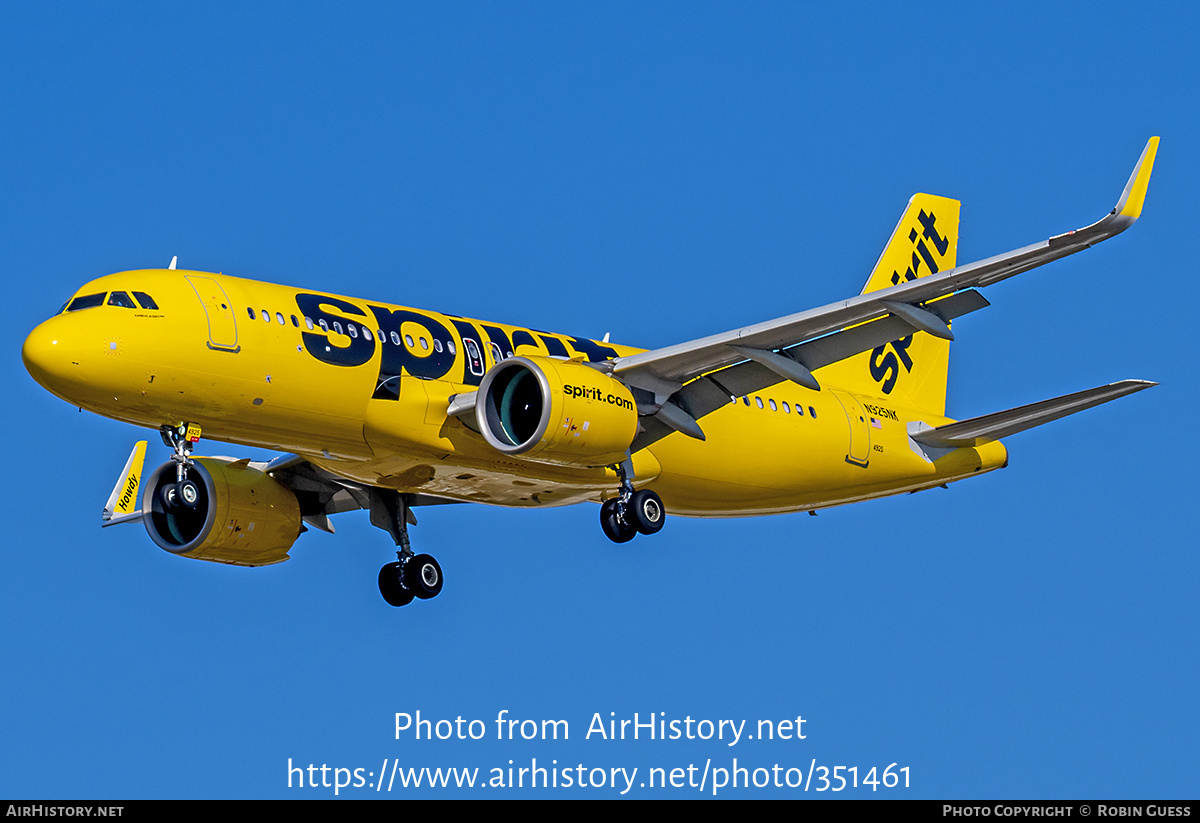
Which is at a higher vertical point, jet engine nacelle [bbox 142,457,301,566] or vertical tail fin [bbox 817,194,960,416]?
vertical tail fin [bbox 817,194,960,416]

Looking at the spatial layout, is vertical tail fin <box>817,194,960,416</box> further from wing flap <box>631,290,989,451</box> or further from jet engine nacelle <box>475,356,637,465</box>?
jet engine nacelle <box>475,356,637,465</box>

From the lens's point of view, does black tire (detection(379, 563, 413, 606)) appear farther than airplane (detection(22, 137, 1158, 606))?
Yes

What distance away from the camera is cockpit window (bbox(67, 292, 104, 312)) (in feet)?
101

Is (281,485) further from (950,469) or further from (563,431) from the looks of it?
(950,469)

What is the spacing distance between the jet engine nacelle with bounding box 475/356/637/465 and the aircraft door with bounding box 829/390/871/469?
26.2 ft

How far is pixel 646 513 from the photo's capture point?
115ft

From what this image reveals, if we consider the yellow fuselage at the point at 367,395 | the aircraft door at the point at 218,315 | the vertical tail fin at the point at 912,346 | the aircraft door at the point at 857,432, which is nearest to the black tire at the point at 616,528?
the yellow fuselage at the point at 367,395

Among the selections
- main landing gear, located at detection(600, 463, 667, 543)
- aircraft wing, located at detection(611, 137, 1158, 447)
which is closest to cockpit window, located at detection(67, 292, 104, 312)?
aircraft wing, located at detection(611, 137, 1158, 447)

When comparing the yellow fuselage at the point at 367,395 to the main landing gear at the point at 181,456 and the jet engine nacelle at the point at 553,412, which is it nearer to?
the main landing gear at the point at 181,456

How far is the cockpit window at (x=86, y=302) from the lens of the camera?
101 feet

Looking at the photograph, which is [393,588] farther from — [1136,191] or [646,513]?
[1136,191]

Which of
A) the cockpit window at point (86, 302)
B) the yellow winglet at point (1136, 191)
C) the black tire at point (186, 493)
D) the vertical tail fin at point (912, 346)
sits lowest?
the black tire at point (186, 493)

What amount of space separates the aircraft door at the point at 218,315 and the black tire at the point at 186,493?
9.30 ft
